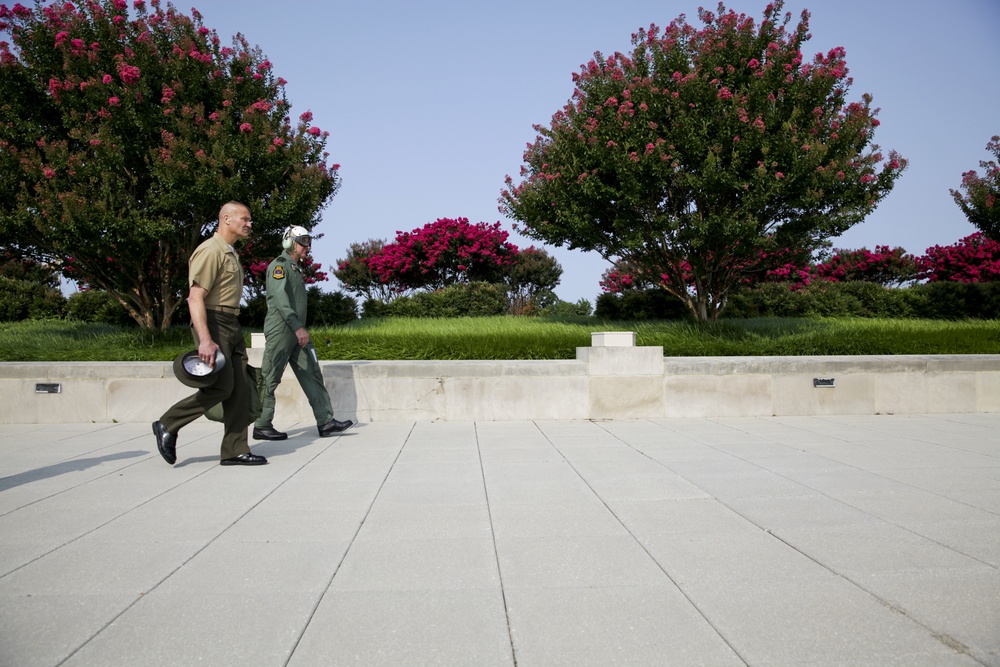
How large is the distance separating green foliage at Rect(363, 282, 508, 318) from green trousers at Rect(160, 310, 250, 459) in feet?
40.7

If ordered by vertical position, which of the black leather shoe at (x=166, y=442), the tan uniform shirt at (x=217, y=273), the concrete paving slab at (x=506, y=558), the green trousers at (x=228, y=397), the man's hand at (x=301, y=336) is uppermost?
the tan uniform shirt at (x=217, y=273)

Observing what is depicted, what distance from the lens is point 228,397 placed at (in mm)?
5109

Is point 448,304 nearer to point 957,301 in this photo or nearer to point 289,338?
point 289,338

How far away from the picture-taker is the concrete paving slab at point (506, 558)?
2.22m

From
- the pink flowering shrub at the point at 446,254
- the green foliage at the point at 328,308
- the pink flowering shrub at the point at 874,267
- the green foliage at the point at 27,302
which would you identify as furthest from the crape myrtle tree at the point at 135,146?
the pink flowering shrub at the point at 874,267

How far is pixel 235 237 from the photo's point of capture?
5324 mm

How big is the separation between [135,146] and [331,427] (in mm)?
7299

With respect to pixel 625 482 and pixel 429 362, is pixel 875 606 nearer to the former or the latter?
pixel 625 482

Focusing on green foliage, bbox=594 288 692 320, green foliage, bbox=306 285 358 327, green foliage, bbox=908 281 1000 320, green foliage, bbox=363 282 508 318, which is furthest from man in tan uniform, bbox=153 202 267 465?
green foliage, bbox=908 281 1000 320

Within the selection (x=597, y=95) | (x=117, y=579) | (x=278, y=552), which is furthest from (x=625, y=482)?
(x=597, y=95)

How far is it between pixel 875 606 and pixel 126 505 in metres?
4.15

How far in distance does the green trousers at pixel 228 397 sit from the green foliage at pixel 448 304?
12.4 m

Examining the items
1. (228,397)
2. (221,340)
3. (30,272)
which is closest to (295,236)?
(221,340)

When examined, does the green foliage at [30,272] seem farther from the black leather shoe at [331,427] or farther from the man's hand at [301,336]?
the man's hand at [301,336]
